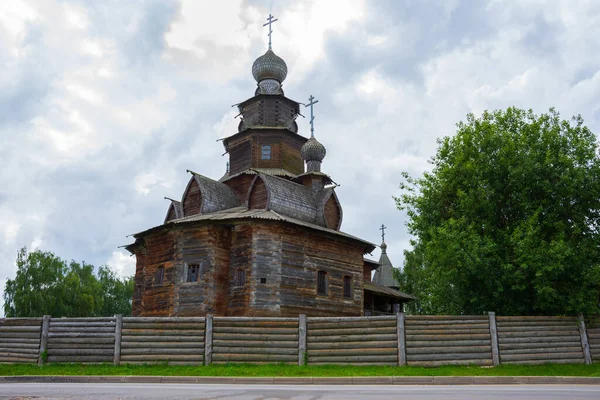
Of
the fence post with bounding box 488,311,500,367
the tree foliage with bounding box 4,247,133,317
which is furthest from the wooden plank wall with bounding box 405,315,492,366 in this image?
the tree foliage with bounding box 4,247,133,317

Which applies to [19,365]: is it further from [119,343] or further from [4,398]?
[4,398]

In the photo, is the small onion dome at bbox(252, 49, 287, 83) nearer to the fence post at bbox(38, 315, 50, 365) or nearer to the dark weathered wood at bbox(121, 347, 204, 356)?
the fence post at bbox(38, 315, 50, 365)

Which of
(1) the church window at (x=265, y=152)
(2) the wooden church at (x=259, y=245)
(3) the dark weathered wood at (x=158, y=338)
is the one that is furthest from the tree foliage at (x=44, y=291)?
(3) the dark weathered wood at (x=158, y=338)

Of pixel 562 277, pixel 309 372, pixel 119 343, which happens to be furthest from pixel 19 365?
pixel 562 277

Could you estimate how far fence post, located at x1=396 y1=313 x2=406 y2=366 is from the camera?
56.1 ft

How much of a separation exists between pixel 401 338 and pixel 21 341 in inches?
507

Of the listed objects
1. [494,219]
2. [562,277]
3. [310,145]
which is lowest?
[562,277]

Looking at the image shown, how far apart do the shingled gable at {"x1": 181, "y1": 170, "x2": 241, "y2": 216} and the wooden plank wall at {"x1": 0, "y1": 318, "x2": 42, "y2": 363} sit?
10.8 meters

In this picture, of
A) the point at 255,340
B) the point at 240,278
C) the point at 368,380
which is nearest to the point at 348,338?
the point at 368,380

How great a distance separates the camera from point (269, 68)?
3550 centimetres

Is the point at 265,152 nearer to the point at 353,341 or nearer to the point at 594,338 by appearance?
the point at 353,341

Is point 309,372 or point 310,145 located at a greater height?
point 310,145

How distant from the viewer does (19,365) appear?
18.1 metres

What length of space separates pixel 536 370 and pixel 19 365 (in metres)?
16.7
